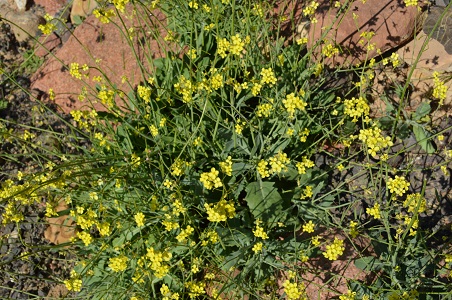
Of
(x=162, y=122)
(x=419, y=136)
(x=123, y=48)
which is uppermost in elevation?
(x=123, y=48)

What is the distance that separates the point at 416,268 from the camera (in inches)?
131

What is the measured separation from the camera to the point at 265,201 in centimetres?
336

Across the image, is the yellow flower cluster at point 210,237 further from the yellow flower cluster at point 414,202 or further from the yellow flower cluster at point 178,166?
the yellow flower cluster at point 414,202

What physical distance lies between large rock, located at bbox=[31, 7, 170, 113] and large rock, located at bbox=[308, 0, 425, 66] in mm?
1811

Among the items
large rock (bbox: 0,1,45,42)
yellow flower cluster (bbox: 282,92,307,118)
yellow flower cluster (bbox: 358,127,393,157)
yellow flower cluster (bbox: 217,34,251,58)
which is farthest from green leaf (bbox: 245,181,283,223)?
large rock (bbox: 0,1,45,42)

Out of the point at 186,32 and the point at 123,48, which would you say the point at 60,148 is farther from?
the point at 186,32

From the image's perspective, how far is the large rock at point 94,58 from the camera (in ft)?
15.2

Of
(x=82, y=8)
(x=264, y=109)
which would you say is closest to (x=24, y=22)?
(x=82, y=8)

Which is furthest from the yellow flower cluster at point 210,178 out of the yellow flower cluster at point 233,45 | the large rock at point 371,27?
the large rock at point 371,27

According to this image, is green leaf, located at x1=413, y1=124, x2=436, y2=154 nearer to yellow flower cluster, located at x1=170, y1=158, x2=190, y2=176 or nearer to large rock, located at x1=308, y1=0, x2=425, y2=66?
large rock, located at x1=308, y1=0, x2=425, y2=66

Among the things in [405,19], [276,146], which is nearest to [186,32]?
[276,146]

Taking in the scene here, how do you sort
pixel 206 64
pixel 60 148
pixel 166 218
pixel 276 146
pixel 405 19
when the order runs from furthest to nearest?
pixel 60 148, pixel 405 19, pixel 206 64, pixel 276 146, pixel 166 218

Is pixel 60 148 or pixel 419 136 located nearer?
pixel 419 136

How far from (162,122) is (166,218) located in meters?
0.75
